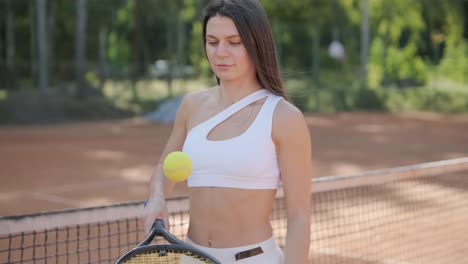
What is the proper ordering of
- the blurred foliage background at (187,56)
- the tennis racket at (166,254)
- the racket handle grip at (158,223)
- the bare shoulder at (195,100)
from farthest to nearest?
the blurred foliage background at (187,56) → the bare shoulder at (195,100) → the racket handle grip at (158,223) → the tennis racket at (166,254)

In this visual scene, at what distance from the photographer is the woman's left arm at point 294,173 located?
1826mm

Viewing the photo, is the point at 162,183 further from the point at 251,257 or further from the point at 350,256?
the point at 350,256

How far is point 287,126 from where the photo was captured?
1.83 meters

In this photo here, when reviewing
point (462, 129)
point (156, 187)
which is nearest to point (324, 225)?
point (156, 187)

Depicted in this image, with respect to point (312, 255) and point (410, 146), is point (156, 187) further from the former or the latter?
point (410, 146)

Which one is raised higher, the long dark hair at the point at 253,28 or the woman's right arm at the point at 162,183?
the long dark hair at the point at 253,28

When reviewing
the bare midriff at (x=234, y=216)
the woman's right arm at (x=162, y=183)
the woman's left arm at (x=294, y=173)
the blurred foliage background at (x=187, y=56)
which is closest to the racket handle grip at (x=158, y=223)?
the woman's right arm at (x=162, y=183)

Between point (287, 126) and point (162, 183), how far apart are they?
0.42 m

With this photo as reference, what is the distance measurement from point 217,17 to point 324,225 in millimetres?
4601

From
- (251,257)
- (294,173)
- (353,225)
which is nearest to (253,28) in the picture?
(294,173)

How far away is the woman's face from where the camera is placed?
6.05 ft

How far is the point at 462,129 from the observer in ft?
59.7

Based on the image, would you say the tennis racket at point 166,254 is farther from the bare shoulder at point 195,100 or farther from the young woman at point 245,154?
the bare shoulder at point 195,100

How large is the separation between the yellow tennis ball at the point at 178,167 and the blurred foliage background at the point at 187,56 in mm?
15788
